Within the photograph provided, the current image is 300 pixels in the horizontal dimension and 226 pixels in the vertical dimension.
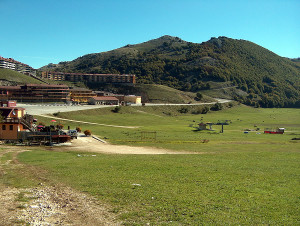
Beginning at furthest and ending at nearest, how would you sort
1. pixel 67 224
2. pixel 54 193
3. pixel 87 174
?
1. pixel 87 174
2. pixel 54 193
3. pixel 67 224

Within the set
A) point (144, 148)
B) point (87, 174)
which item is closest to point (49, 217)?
point (87, 174)

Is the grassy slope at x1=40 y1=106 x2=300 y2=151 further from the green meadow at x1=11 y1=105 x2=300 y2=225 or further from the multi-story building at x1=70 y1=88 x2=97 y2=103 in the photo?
the multi-story building at x1=70 y1=88 x2=97 y2=103

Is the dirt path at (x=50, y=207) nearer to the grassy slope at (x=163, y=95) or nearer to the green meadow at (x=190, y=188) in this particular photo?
the green meadow at (x=190, y=188)

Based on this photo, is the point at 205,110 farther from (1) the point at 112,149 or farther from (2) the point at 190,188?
(2) the point at 190,188

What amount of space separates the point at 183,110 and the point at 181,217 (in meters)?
128

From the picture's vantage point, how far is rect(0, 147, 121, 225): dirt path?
1220 cm

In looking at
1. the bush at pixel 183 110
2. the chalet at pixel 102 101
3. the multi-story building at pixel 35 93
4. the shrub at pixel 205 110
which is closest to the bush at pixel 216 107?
the shrub at pixel 205 110

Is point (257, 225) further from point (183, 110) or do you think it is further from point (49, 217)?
point (183, 110)

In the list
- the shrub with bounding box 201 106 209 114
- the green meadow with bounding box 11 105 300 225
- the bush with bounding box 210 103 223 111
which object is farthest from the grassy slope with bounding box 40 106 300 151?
the green meadow with bounding box 11 105 300 225

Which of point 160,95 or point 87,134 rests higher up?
point 160,95

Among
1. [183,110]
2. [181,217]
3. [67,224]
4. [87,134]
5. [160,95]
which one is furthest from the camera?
[160,95]

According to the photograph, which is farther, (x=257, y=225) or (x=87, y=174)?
(x=87, y=174)

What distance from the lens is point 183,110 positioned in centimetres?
13975

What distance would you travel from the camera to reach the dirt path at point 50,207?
40.0ft
